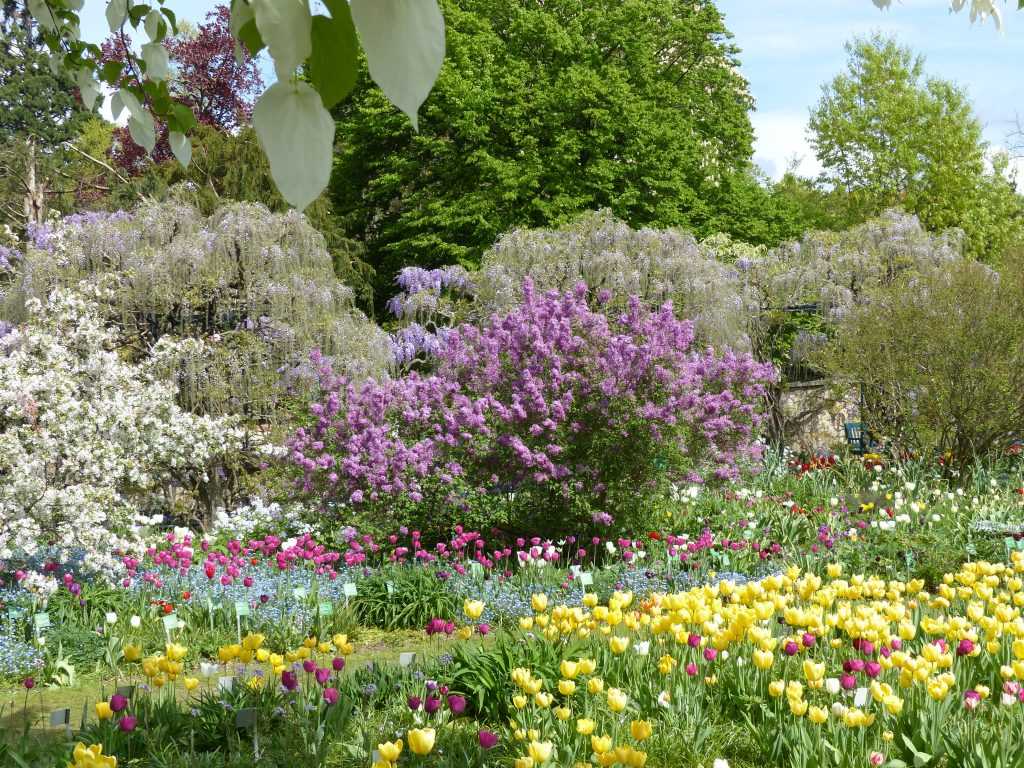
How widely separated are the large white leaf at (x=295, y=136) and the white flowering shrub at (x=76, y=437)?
19.6 ft

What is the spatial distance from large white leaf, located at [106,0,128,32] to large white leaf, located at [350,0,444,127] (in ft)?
6.95

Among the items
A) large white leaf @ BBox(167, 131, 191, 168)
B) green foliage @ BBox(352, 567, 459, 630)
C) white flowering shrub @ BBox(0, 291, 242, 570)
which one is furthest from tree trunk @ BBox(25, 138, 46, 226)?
large white leaf @ BBox(167, 131, 191, 168)

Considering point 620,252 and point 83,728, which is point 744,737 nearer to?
point 83,728

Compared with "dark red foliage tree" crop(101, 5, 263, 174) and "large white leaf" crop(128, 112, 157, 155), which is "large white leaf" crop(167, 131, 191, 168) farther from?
"dark red foliage tree" crop(101, 5, 263, 174)

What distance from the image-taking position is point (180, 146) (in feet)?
8.02

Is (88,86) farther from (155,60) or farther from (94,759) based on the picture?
(94,759)

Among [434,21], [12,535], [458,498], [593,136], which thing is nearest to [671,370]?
[458,498]

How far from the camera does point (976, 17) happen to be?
268cm

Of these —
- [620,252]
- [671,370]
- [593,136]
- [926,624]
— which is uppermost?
[593,136]

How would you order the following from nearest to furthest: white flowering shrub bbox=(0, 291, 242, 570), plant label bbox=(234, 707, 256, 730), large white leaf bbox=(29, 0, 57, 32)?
large white leaf bbox=(29, 0, 57, 32), plant label bbox=(234, 707, 256, 730), white flowering shrub bbox=(0, 291, 242, 570)

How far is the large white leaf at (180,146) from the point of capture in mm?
2352

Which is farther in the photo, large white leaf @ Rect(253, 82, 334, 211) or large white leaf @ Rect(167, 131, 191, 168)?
large white leaf @ Rect(167, 131, 191, 168)

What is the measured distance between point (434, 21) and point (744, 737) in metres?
3.38

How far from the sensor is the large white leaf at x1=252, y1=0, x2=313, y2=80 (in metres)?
0.81
